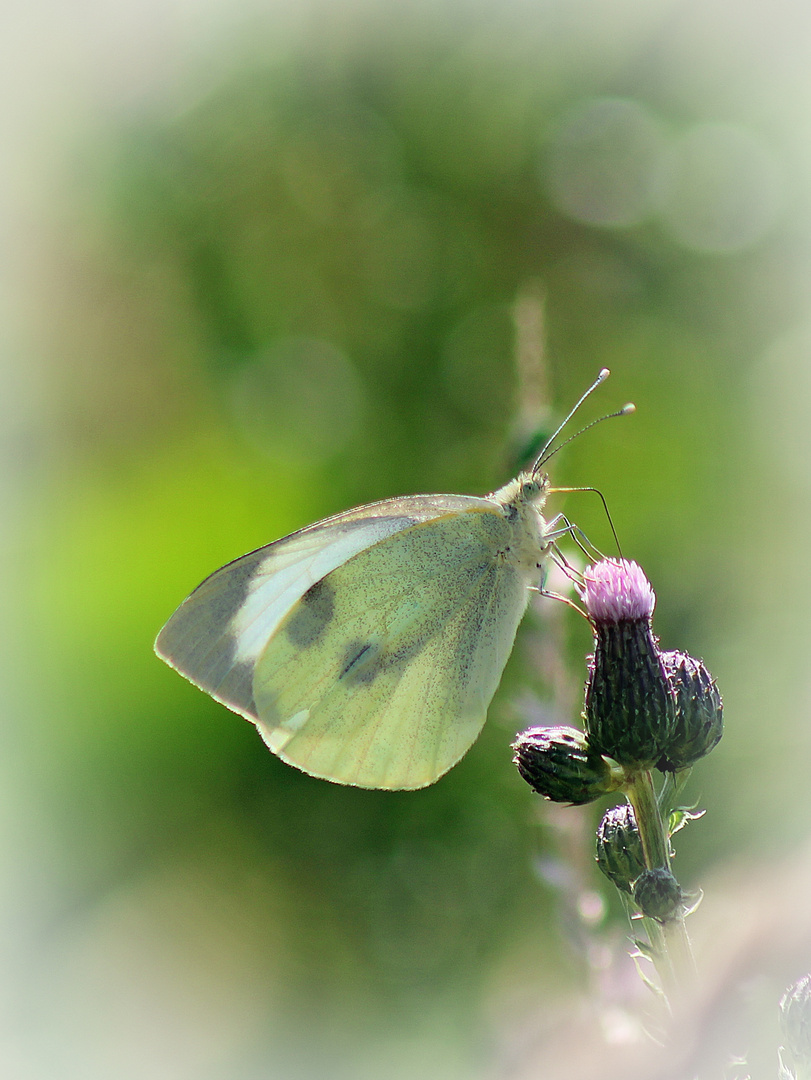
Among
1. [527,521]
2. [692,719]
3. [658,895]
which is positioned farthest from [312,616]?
[658,895]

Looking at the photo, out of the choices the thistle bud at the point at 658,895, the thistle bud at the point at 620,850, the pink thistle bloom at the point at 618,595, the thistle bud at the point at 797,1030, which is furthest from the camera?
the pink thistle bloom at the point at 618,595

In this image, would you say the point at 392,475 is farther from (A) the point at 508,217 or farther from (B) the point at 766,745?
(B) the point at 766,745

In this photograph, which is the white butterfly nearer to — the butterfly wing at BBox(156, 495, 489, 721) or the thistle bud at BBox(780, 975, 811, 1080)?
the butterfly wing at BBox(156, 495, 489, 721)

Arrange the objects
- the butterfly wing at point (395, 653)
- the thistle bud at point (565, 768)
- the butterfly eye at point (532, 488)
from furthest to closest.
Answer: the butterfly eye at point (532, 488), the butterfly wing at point (395, 653), the thistle bud at point (565, 768)

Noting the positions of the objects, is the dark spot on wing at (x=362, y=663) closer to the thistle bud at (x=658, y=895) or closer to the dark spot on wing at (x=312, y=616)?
the dark spot on wing at (x=312, y=616)

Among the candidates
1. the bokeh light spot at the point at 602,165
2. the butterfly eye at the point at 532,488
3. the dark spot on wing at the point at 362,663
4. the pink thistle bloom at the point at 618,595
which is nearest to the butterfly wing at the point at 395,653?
the dark spot on wing at the point at 362,663

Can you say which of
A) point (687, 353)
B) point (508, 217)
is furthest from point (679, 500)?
point (508, 217)

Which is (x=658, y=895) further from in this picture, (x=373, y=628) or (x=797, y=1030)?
(x=373, y=628)

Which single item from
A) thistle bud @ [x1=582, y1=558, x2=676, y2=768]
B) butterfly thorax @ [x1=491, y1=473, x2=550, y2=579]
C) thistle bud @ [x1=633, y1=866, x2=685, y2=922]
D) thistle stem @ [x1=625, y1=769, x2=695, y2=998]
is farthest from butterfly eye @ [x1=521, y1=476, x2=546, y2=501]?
thistle bud @ [x1=633, y1=866, x2=685, y2=922]
